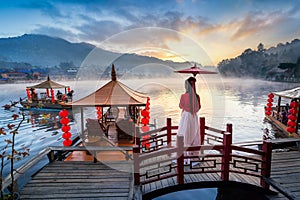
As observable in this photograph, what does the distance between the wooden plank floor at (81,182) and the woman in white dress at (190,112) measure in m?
1.97

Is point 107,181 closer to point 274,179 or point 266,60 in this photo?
point 274,179

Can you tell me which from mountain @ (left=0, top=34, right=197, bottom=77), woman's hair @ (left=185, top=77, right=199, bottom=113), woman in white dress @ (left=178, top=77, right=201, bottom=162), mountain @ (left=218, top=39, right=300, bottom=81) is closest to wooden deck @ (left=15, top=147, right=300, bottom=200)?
woman in white dress @ (left=178, top=77, right=201, bottom=162)

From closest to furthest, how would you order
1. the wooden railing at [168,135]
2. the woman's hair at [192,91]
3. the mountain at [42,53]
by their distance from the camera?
the woman's hair at [192,91] → the wooden railing at [168,135] → the mountain at [42,53]

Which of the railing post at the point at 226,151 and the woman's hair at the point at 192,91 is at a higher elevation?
the woman's hair at the point at 192,91

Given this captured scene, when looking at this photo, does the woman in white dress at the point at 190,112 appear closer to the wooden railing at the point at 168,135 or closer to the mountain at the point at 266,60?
the wooden railing at the point at 168,135

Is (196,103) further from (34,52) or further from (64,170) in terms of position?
(34,52)

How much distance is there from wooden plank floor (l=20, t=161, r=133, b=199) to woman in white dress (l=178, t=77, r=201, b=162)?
1.97 m

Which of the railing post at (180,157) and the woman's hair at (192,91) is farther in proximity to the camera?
the woman's hair at (192,91)

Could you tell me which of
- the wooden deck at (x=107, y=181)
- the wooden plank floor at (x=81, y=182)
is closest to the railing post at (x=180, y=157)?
the wooden deck at (x=107, y=181)

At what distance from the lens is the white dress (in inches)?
195

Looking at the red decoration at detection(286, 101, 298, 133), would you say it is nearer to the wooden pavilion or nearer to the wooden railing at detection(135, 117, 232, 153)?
the wooden railing at detection(135, 117, 232, 153)

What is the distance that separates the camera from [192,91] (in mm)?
4660

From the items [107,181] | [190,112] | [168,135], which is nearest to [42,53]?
[168,135]

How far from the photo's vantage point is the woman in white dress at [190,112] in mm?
4672
